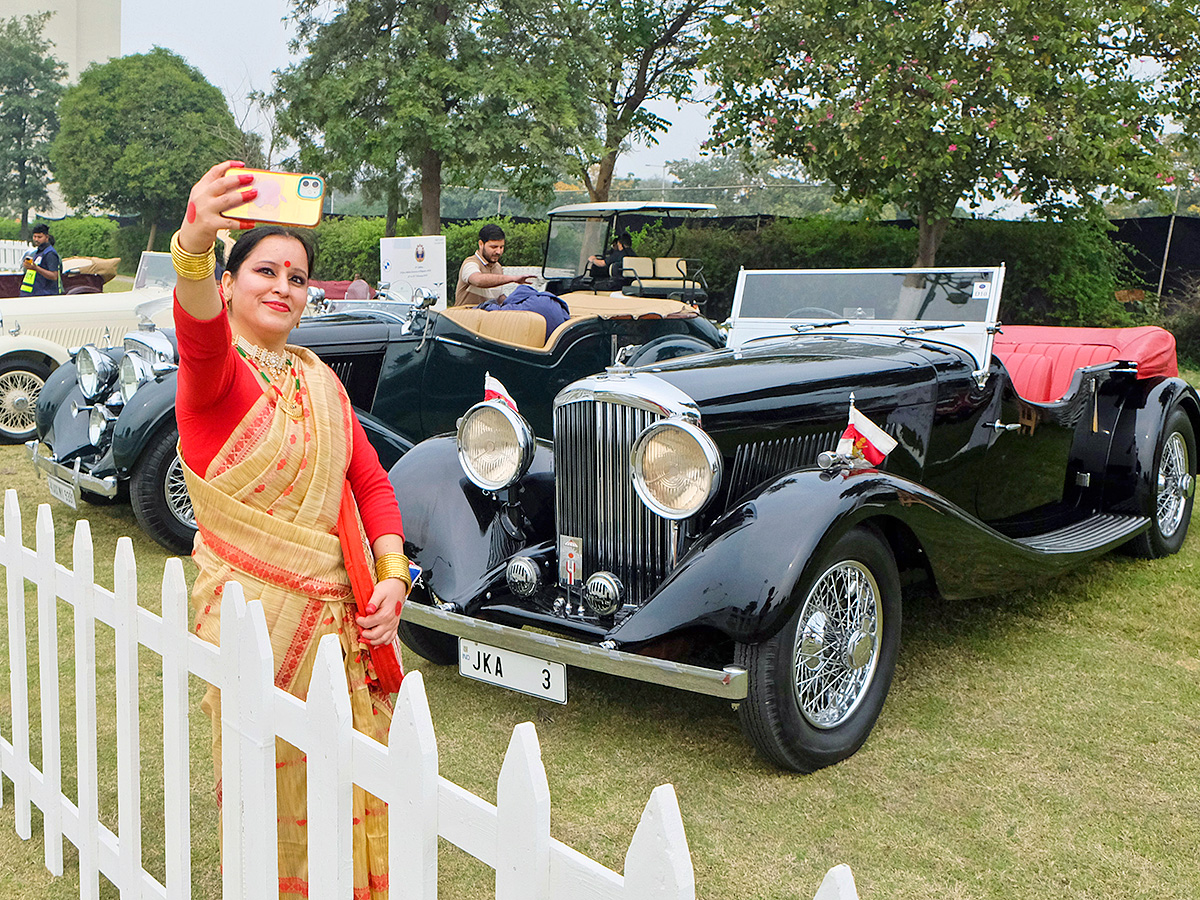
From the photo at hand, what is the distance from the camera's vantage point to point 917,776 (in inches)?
121

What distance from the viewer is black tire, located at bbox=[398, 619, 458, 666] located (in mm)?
3912

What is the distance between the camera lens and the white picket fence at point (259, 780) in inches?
47.8

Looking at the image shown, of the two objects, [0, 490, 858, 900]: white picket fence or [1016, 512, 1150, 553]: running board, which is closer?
[0, 490, 858, 900]: white picket fence

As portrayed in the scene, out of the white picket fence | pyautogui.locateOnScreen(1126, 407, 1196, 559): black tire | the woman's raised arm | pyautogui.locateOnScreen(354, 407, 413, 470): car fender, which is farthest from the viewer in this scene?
pyautogui.locateOnScreen(354, 407, 413, 470): car fender

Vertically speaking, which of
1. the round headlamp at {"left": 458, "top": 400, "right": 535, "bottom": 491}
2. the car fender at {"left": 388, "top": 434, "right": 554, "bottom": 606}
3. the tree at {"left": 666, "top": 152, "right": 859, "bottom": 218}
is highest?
the tree at {"left": 666, "top": 152, "right": 859, "bottom": 218}

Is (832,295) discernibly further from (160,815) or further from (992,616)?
(160,815)

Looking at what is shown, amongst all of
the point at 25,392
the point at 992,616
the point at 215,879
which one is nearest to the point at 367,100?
the point at 25,392

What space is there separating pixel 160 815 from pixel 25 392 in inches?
264

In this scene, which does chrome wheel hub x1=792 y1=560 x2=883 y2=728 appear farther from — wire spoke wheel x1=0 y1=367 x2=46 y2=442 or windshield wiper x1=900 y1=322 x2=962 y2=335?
wire spoke wheel x1=0 y1=367 x2=46 y2=442

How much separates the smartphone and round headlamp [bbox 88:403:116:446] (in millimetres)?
4747

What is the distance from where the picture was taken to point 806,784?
3043mm

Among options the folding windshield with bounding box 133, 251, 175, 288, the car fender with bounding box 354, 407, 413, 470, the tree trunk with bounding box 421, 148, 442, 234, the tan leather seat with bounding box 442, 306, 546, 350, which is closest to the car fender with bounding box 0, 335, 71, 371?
the folding windshield with bounding box 133, 251, 175, 288

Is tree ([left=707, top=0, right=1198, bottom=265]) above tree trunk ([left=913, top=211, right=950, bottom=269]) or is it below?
above

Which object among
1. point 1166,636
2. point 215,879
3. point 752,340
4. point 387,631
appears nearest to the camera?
point 387,631
